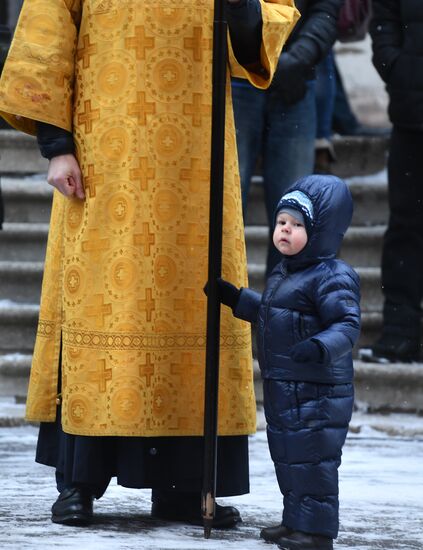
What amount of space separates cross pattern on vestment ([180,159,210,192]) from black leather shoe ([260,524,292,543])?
972mm

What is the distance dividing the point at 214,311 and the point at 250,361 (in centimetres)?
43

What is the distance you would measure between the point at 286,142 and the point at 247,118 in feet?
0.73

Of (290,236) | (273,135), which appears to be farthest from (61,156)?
(273,135)

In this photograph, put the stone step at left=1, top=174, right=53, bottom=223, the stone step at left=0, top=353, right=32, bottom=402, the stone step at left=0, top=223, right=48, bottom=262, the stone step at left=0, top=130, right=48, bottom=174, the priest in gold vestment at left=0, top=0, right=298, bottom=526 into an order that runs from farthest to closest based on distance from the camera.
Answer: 1. the stone step at left=0, top=130, right=48, bottom=174
2. the stone step at left=1, top=174, right=53, bottom=223
3. the stone step at left=0, top=223, right=48, bottom=262
4. the stone step at left=0, top=353, right=32, bottom=402
5. the priest in gold vestment at left=0, top=0, right=298, bottom=526

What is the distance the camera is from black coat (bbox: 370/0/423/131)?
7184 mm

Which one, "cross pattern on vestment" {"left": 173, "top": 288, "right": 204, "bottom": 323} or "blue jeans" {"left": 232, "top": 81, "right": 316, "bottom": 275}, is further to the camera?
"blue jeans" {"left": 232, "top": 81, "right": 316, "bottom": 275}

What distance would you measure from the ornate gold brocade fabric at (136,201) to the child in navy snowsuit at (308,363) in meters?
0.35

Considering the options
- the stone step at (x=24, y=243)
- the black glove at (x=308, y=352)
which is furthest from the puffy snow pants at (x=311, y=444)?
the stone step at (x=24, y=243)

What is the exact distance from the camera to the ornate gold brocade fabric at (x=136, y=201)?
475 centimetres

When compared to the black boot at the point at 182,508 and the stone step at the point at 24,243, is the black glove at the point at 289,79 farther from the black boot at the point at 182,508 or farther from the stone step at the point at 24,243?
the black boot at the point at 182,508

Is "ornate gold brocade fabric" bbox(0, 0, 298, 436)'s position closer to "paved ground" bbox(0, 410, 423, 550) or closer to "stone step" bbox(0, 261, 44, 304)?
"paved ground" bbox(0, 410, 423, 550)

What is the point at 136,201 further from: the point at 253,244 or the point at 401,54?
the point at 253,244

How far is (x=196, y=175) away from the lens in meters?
4.81

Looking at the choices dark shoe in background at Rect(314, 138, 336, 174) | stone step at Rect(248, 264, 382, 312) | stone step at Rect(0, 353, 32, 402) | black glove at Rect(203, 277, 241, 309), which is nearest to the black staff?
black glove at Rect(203, 277, 241, 309)
